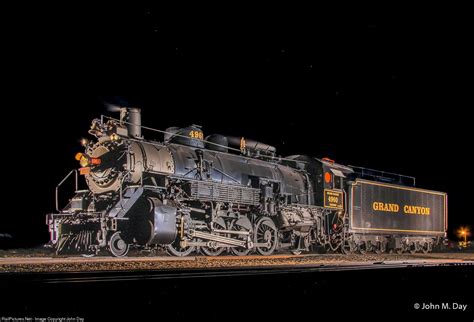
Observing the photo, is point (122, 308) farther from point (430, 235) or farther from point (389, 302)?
point (430, 235)

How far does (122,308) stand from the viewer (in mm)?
6391

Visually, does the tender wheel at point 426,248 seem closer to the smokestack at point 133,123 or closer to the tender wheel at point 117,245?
the smokestack at point 133,123

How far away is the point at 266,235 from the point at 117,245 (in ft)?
20.7

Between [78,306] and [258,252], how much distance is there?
576 inches

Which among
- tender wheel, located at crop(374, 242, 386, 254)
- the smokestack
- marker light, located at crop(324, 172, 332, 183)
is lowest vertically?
tender wheel, located at crop(374, 242, 386, 254)

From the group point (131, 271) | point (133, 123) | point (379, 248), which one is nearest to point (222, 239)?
point (133, 123)

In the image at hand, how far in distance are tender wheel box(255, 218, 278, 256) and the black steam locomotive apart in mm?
39

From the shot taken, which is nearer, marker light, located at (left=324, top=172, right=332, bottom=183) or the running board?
the running board

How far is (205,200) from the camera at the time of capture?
58.0ft

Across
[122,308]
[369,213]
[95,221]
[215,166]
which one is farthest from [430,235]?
[122,308]

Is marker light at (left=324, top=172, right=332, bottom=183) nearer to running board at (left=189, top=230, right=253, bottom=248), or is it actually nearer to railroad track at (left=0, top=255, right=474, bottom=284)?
running board at (left=189, top=230, right=253, bottom=248)

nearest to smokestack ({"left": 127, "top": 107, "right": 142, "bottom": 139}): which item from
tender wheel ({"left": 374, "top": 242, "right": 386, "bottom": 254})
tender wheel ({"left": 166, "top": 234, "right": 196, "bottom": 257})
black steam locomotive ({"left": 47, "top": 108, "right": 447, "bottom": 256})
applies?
black steam locomotive ({"left": 47, "top": 108, "right": 447, "bottom": 256})

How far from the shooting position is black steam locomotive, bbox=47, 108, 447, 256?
16016 mm

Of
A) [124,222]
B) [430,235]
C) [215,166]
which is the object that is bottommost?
[430,235]
